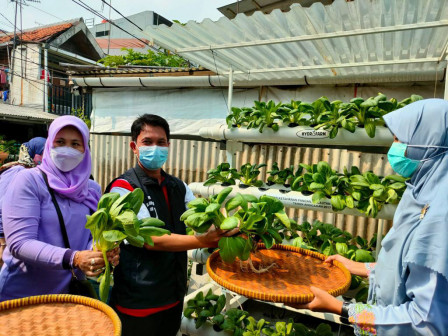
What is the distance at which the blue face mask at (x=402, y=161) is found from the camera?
4.05ft

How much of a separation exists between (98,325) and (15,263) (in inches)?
27.8

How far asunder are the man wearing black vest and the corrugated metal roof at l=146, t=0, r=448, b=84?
0.93 m

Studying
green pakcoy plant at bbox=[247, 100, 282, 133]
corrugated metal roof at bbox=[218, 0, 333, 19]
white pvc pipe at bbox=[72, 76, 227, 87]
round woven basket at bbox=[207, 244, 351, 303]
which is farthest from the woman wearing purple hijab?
corrugated metal roof at bbox=[218, 0, 333, 19]

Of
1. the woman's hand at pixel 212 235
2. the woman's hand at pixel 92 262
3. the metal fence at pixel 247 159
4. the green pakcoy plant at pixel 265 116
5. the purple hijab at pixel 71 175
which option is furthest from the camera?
the metal fence at pixel 247 159

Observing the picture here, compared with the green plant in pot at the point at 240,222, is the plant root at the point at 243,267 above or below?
below

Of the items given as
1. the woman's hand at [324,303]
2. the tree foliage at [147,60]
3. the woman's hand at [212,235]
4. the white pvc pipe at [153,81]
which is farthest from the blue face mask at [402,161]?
the tree foliage at [147,60]

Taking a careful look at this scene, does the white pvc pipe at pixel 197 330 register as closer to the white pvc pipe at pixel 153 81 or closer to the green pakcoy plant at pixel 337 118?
the green pakcoy plant at pixel 337 118

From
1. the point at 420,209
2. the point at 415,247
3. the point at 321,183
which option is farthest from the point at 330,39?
the point at 415,247

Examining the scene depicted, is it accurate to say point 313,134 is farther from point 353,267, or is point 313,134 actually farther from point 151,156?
point 151,156

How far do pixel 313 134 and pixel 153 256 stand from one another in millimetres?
1190

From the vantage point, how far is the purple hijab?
157 centimetres

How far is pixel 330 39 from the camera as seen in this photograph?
7.34 ft

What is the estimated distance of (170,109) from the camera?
207 inches

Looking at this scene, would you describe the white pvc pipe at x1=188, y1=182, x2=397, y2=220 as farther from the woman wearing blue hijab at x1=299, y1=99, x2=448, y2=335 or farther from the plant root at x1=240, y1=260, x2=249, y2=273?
the plant root at x1=240, y1=260, x2=249, y2=273
